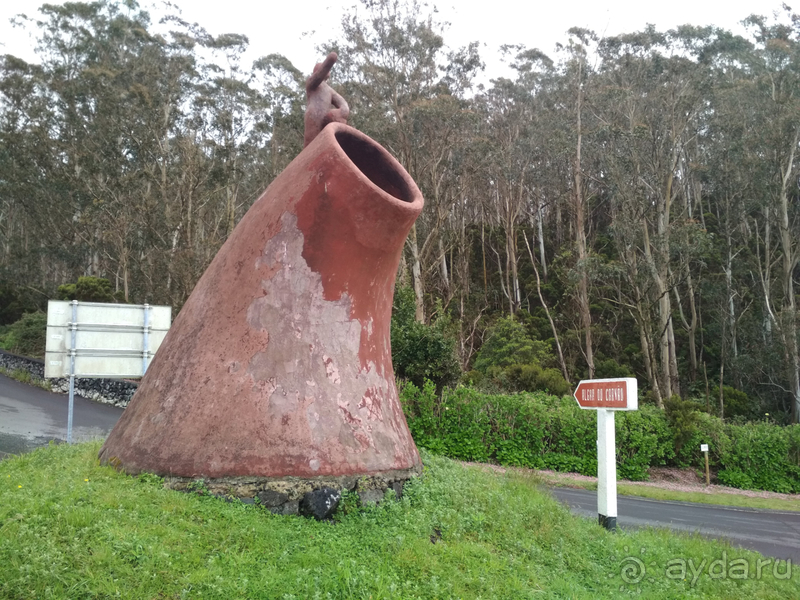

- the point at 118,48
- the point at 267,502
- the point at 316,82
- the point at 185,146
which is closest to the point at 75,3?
the point at 118,48

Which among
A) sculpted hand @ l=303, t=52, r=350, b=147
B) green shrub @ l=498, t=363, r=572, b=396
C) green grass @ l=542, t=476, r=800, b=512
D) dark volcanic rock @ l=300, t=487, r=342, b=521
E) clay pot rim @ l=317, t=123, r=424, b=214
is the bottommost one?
green grass @ l=542, t=476, r=800, b=512

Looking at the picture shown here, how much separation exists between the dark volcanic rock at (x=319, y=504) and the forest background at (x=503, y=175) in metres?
14.4

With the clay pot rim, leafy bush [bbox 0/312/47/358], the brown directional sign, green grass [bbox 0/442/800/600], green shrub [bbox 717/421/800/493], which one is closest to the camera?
green grass [bbox 0/442/800/600]

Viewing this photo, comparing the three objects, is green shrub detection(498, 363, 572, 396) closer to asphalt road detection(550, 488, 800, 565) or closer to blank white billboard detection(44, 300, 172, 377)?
asphalt road detection(550, 488, 800, 565)

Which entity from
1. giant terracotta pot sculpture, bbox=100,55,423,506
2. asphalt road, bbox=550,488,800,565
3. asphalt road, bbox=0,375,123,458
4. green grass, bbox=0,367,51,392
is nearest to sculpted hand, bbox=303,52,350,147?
giant terracotta pot sculpture, bbox=100,55,423,506

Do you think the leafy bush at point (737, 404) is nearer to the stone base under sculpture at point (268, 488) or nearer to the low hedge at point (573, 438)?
the low hedge at point (573, 438)

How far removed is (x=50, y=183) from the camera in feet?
96.0

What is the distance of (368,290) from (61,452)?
134 inches

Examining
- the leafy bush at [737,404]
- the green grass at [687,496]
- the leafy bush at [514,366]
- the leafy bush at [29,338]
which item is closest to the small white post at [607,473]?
the green grass at [687,496]

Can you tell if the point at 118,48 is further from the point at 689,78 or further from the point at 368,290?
the point at 368,290

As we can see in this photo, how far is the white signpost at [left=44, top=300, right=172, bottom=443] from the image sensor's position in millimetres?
7242

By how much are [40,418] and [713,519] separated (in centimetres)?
1400

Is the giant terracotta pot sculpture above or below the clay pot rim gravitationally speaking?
below

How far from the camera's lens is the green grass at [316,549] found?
386 centimetres
